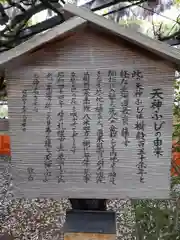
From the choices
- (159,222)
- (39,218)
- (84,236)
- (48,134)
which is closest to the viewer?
(48,134)

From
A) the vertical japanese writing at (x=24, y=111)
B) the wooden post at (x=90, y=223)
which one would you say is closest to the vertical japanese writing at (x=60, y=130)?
the vertical japanese writing at (x=24, y=111)

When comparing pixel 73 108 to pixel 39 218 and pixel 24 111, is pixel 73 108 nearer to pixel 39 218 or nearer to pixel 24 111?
pixel 24 111

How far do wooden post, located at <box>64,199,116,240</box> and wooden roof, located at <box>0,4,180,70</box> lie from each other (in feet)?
2.54

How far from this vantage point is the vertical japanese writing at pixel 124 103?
1.53m

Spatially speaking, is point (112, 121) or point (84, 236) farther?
point (84, 236)

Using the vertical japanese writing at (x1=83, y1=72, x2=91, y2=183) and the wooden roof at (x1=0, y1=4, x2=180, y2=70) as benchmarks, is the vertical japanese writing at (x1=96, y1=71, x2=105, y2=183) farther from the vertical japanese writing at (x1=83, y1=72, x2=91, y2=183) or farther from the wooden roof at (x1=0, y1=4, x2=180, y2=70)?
the wooden roof at (x1=0, y1=4, x2=180, y2=70)

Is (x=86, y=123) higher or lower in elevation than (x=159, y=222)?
higher

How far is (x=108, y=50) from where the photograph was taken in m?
1.53

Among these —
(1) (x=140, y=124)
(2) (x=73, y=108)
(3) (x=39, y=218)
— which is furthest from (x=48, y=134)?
(3) (x=39, y=218)

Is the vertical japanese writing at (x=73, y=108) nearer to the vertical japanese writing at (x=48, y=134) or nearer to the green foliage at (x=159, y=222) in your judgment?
the vertical japanese writing at (x=48, y=134)

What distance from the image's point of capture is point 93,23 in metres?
1.47

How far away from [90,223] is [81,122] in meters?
0.51

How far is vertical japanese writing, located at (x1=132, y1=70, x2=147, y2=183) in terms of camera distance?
1526 millimetres

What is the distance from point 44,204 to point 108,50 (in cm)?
409
